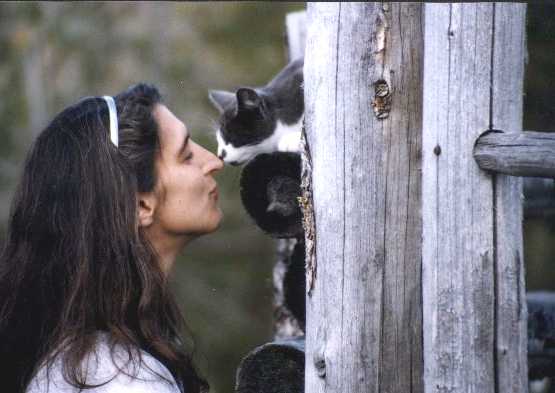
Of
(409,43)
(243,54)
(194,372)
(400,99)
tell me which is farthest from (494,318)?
(243,54)

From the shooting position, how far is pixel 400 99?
79.8 inches

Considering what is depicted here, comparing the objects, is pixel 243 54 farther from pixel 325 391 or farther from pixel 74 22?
pixel 325 391

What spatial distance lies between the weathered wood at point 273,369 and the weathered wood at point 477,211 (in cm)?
73

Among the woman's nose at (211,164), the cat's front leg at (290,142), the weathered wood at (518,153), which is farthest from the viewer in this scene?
the cat's front leg at (290,142)

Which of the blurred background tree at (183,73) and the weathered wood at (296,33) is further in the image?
the blurred background tree at (183,73)

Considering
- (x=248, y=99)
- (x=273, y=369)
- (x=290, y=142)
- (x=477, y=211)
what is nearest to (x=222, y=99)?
(x=248, y=99)

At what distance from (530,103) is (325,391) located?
292 centimetres

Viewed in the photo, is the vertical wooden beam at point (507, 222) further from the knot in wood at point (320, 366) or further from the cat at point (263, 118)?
the cat at point (263, 118)

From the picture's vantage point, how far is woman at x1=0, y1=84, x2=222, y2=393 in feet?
7.14

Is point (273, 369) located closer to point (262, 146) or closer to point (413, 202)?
point (413, 202)

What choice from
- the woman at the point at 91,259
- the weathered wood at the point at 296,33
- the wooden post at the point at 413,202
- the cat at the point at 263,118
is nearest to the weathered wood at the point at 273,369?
the woman at the point at 91,259

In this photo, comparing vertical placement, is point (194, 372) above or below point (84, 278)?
below

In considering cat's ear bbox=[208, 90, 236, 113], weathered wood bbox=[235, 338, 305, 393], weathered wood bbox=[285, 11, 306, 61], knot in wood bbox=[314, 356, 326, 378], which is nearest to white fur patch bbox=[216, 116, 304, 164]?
cat's ear bbox=[208, 90, 236, 113]

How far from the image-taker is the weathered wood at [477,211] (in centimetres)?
188
